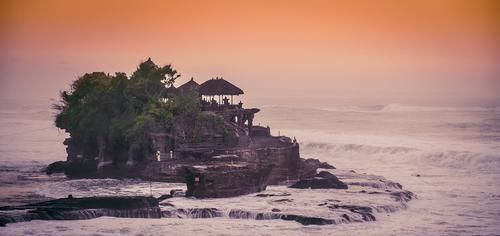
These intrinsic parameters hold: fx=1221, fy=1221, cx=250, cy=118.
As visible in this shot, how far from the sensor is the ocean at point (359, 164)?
21.8 m

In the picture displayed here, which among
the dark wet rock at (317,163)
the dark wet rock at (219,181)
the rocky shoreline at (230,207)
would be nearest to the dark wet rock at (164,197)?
the rocky shoreline at (230,207)

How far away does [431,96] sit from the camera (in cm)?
3269

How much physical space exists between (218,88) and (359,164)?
206 inches

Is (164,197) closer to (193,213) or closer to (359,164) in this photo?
(193,213)

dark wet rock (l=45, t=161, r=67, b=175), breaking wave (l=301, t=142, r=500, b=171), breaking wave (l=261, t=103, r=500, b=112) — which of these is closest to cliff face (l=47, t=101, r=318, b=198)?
dark wet rock (l=45, t=161, r=67, b=175)

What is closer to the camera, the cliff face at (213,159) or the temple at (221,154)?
the temple at (221,154)

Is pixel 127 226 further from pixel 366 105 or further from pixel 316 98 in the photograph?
pixel 366 105

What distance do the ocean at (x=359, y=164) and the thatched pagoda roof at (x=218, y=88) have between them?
9.84ft

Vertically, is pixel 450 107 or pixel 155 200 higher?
pixel 450 107

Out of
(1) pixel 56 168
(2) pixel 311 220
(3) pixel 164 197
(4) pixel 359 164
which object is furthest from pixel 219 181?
(4) pixel 359 164

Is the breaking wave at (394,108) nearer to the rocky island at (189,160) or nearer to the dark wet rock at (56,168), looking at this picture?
the rocky island at (189,160)

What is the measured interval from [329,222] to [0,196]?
22.5 feet

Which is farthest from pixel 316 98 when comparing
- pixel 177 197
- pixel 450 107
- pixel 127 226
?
pixel 127 226

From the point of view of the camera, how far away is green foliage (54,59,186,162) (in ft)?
88.1
